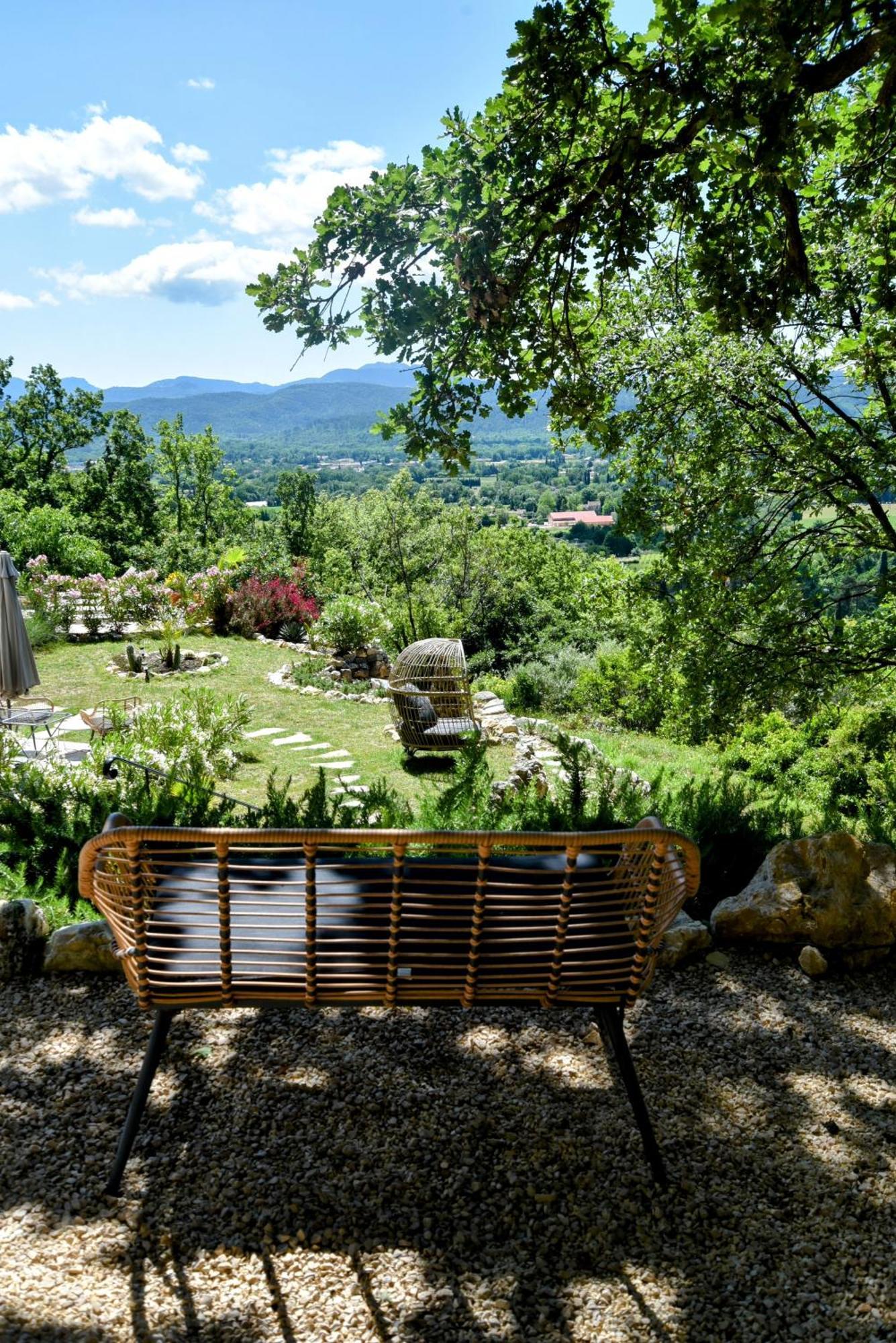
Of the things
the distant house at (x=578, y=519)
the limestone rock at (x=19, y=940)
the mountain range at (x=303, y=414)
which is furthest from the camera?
the mountain range at (x=303, y=414)

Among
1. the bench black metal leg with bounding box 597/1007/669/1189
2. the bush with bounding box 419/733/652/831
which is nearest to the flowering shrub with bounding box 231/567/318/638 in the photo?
the bush with bounding box 419/733/652/831

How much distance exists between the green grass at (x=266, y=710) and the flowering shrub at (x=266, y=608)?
77 cm

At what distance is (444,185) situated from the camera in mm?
3537

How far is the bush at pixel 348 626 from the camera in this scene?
13.5m

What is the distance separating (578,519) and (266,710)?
4290 cm

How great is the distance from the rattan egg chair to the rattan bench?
17.8 feet

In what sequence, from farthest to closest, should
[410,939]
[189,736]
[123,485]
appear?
[123,485], [189,736], [410,939]

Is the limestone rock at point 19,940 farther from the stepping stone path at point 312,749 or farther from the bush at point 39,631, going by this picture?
the bush at point 39,631

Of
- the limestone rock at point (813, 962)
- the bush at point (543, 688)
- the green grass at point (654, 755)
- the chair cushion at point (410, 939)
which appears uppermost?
the chair cushion at point (410, 939)

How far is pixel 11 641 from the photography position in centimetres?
681

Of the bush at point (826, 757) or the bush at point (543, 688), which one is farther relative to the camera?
the bush at point (543, 688)

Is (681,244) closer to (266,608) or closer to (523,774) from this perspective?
(523,774)

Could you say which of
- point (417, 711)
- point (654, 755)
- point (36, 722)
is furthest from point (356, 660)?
point (36, 722)

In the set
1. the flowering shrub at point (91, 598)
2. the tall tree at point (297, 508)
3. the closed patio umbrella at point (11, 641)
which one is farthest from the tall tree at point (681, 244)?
the tall tree at point (297, 508)
